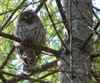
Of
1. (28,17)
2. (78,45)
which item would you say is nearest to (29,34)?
(28,17)

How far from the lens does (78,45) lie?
2.79 metres

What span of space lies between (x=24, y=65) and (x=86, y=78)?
81 cm

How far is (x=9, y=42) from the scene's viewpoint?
3.55 meters

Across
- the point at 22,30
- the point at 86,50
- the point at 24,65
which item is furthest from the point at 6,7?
the point at 86,50

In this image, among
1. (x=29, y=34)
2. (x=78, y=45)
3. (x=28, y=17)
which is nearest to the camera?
(x=78, y=45)

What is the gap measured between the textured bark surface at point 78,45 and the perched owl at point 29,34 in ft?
1.88

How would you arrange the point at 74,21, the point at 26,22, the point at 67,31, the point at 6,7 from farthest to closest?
1. the point at 26,22
2. the point at 6,7
3. the point at 74,21
4. the point at 67,31

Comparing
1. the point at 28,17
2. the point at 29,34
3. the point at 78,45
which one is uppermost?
the point at 28,17

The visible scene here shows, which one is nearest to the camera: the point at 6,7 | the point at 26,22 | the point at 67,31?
the point at 67,31

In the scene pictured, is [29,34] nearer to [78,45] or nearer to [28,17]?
[28,17]

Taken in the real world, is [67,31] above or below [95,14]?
below

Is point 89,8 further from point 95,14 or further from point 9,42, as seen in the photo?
point 9,42

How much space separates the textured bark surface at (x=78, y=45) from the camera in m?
2.67

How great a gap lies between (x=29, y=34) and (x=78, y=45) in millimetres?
957
